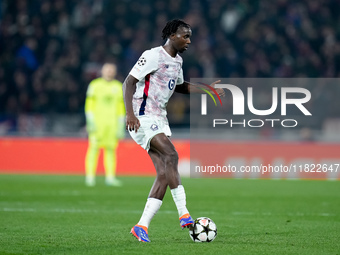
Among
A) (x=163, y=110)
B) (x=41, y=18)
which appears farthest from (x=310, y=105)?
(x=163, y=110)

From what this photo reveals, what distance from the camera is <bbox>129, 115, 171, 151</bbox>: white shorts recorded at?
6441 mm

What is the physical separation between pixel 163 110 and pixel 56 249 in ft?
5.76

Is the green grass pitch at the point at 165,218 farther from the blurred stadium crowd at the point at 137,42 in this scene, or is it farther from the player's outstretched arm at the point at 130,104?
→ the blurred stadium crowd at the point at 137,42

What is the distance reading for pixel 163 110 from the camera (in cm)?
663

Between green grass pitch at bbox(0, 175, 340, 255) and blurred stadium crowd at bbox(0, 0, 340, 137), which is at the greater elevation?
blurred stadium crowd at bbox(0, 0, 340, 137)

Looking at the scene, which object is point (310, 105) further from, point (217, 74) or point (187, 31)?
point (187, 31)

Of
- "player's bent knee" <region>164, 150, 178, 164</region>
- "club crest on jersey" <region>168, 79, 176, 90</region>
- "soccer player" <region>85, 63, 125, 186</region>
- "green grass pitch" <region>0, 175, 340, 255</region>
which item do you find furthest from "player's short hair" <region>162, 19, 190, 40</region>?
"soccer player" <region>85, 63, 125, 186</region>

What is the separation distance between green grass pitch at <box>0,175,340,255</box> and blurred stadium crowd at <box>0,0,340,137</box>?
4.25m

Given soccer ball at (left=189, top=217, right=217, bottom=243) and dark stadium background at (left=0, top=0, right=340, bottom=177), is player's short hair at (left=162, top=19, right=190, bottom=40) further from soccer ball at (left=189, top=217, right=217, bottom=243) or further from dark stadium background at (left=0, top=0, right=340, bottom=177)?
dark stadium background at (left=0, top=0, right=340, bottom=177)

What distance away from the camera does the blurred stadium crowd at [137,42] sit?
62.3 ft

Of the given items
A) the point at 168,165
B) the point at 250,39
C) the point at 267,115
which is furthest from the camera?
the point at 250,39

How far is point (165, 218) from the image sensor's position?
8.73m

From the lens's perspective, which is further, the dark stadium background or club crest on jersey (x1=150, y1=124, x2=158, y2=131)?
the dark stadium background

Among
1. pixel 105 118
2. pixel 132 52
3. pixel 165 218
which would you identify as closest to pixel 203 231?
pixel 165 218
